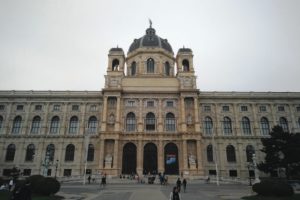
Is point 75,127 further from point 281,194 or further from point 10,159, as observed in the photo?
point 281,194

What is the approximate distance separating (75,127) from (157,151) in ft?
59.5

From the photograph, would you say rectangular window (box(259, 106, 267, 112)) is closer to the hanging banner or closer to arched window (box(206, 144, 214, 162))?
arched window (box(206, 144, 214, 162))

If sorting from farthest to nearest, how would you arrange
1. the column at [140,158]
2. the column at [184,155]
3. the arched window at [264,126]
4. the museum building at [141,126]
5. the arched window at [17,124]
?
1. the arched window at [17,124]
2. the arched window at [264,126]
3. the museum building at [141,126]
4. the column at [140,158]
5. the column at [184,155]

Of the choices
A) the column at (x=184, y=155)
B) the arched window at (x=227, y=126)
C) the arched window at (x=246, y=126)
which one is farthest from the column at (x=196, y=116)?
the arched window at (x=246, y=126)

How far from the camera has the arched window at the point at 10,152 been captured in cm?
4781

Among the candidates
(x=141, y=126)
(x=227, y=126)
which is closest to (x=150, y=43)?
(x=141, y=126)

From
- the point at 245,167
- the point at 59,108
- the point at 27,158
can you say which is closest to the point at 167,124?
the point at 245,167

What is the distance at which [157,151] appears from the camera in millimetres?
46188

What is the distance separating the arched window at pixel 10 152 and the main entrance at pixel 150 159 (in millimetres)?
26844

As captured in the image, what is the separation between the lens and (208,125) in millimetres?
49969

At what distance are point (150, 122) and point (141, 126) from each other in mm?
2498

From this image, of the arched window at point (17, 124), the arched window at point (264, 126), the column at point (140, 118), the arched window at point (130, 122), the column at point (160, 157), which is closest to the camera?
the column at point (160, 157)

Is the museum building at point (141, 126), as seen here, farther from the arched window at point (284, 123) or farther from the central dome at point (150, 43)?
the central dome at point (150, 43)

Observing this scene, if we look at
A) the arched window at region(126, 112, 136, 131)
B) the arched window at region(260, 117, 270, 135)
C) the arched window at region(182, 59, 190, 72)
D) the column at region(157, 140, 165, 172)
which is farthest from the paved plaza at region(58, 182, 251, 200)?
the arched window at region(182, 59, 190, 72)
